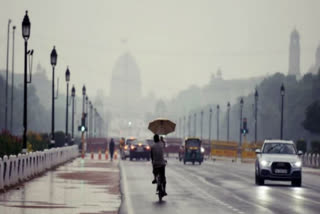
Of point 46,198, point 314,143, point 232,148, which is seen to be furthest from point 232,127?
point 46,198

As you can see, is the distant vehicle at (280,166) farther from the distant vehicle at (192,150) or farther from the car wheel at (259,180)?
the distant vehicle at (192,150)

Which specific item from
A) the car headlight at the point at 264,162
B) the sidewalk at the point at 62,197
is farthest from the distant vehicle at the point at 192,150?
the sidewalk at the point at 62,197

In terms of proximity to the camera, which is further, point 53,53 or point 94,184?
point 53,53

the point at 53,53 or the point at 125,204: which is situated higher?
the point at 53,53

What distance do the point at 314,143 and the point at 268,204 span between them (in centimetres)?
5300

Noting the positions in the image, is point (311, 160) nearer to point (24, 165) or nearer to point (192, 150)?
point (192, 150)

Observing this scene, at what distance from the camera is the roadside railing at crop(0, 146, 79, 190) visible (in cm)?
3028

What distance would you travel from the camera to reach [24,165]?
36.7 metres

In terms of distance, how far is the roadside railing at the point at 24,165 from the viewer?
3028cm

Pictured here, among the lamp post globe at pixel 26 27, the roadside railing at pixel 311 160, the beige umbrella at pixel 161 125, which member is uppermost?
the lamp post globe at pixel 26 27

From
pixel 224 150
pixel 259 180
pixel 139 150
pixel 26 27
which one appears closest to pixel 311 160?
pixel 139 150

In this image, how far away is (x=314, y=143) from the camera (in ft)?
261

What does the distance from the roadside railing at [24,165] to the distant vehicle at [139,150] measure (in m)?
22.2

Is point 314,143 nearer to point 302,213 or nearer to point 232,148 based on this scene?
point 232,148
